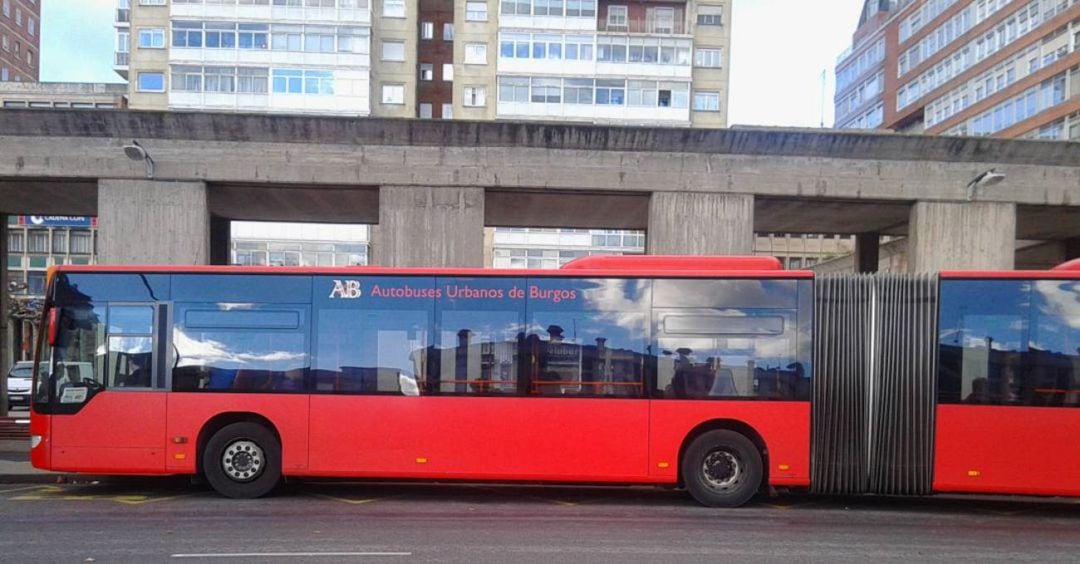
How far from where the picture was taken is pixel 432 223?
1575 centimetres

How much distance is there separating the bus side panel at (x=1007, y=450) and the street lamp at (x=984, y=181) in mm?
7389

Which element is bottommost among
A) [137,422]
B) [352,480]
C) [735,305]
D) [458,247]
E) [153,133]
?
[352,480]

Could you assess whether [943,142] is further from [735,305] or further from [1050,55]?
[1050,55]

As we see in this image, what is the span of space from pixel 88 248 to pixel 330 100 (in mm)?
34373

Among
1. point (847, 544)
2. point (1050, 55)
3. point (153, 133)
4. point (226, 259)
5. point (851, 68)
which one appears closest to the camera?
point (847, 544)

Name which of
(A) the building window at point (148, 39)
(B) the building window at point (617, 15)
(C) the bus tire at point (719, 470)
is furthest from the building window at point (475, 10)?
(C) the bus tire at point (719, 470)

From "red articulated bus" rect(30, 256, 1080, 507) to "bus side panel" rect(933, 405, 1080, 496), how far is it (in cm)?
3

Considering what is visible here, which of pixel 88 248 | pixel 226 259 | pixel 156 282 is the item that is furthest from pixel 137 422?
pixel 88 248

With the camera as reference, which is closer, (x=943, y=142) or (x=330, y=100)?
(x=943, y=142)

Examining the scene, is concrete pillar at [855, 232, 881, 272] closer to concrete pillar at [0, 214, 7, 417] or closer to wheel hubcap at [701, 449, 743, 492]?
wheel hubcap at [701, 449, 743, 492]

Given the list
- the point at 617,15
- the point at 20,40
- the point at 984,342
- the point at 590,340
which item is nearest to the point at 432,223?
the point at 590,340

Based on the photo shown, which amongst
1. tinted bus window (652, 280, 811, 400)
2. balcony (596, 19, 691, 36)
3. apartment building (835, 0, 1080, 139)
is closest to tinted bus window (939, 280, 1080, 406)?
tinted bus window (652, 280, 811, 400)

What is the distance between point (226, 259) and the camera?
64.8 ft

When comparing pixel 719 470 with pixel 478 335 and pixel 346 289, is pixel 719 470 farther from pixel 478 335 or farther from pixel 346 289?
pixel 346 289
